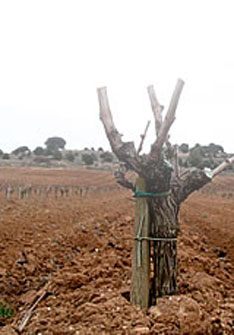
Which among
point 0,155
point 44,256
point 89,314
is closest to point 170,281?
point 89,314

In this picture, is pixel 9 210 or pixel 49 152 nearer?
pixel 9 210

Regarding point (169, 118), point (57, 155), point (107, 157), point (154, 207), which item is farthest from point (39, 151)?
point (169, 118)

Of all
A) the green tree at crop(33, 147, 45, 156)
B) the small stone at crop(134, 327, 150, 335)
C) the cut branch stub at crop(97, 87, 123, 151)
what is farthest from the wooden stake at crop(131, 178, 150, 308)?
the green tree at crop(33, 147, 45, 156)

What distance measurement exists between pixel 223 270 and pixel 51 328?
3998mm

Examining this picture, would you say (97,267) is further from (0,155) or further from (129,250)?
(0,155)

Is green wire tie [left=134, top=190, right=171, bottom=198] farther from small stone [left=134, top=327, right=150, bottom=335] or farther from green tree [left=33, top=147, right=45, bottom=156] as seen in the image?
green tree [left=33, top=147, right=45, bottom=156]

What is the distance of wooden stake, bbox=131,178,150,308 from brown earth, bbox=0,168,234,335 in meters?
0.17

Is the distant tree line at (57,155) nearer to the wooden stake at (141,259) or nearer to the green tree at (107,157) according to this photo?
the green tree at (107,157)

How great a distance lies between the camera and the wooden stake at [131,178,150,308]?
708cm

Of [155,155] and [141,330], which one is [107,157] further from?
[141,330]

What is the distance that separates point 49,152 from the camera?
84750 millimetres

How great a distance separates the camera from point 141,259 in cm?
720

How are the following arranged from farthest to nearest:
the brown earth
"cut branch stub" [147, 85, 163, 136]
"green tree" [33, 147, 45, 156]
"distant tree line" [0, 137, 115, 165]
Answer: "green tree" [33, 147, 45, 156]
"distant tree line" [0, 137, 115, 165]
"cut branch stub" [147, 85, 163, 136]
the brown earth

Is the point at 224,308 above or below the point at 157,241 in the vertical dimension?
below
